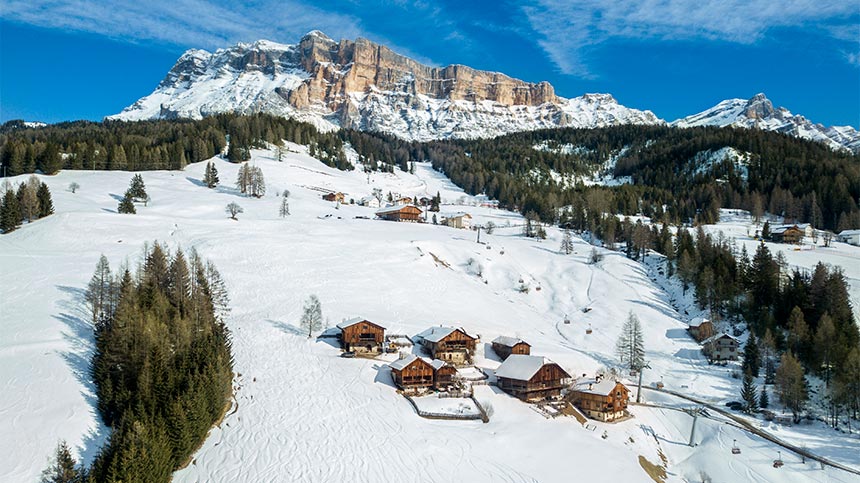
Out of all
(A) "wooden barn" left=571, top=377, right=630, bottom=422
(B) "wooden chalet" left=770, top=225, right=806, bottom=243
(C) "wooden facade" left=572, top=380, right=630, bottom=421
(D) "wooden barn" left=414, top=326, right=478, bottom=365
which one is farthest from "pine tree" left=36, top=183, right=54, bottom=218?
(B) "wooden chalet" left=770, top=225, right=806, bottom=243

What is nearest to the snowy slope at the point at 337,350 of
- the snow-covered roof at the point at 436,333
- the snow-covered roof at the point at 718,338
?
the snow-covered roof at the point at 718,338

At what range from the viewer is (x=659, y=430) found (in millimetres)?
41312

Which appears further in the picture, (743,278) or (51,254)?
(743,278)

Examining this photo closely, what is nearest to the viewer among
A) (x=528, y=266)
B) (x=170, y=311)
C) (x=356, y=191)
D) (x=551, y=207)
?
(x=170, y=311)

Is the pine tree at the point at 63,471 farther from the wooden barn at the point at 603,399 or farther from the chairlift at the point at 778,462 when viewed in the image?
the chairlift at the point at 778,462

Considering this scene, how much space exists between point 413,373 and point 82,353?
2354cm

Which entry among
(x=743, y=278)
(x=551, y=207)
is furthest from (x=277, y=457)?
(x=551, y=207)

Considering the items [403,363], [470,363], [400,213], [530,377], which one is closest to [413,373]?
[403,363]

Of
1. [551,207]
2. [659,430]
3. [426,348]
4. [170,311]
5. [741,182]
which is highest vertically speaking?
[741,182]

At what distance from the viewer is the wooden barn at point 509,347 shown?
162 ft

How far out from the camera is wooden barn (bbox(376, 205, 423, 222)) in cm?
10738

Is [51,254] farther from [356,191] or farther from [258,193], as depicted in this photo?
[356,191]

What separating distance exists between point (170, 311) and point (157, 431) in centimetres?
1676

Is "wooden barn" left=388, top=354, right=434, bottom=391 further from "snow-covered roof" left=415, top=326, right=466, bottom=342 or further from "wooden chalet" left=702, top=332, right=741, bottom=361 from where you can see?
"wooden chalet" left=702, top=332, right=741, bottom=361
